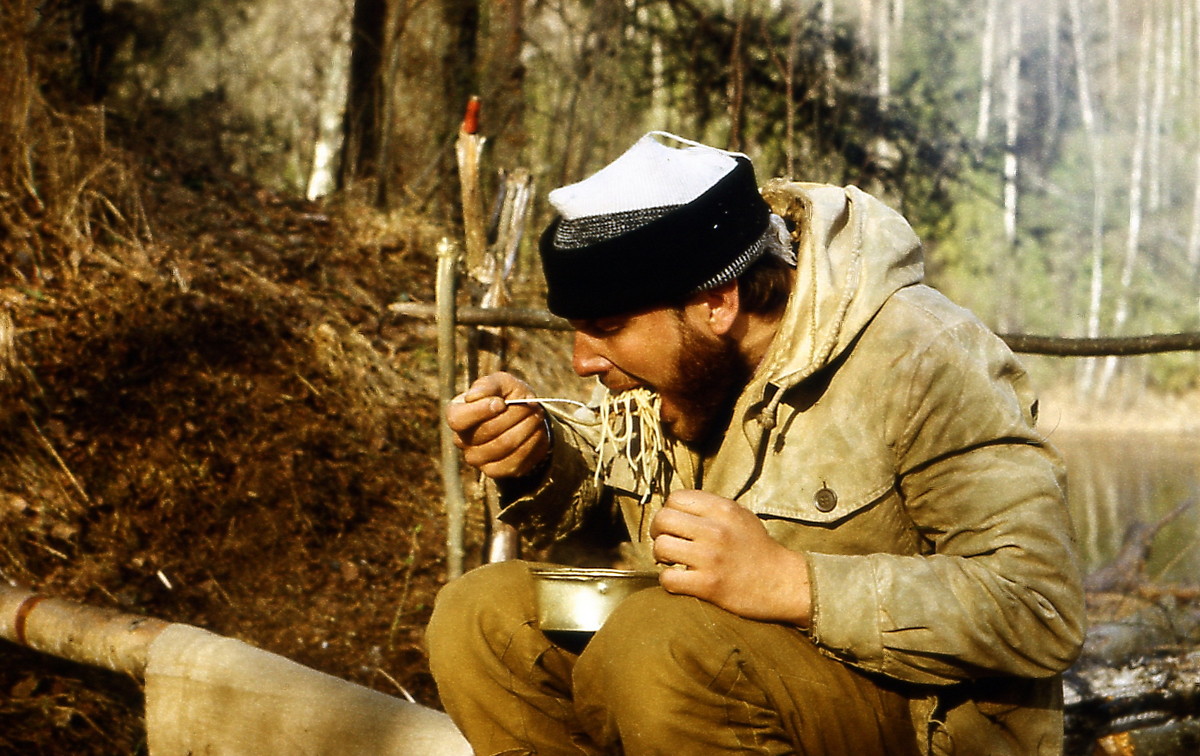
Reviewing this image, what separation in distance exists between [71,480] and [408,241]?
353cm

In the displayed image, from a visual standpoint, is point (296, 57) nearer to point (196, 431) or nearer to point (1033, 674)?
point (196, 431)

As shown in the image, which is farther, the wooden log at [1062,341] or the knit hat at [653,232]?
the wooden log at [1062,341]

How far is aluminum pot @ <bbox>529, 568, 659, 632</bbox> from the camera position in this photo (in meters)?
2.21

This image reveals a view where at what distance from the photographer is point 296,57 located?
10820 millimetres

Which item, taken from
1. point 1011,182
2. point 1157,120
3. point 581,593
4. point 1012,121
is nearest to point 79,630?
point 581,593

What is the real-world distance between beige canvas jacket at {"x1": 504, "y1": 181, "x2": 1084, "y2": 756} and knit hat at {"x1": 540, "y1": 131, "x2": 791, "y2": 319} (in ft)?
0.45

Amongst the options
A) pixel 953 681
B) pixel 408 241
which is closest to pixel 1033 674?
pixel 953 681

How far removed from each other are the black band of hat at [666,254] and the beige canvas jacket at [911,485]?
13 cm

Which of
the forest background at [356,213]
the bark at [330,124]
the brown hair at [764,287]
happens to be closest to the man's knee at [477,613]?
the brown hair at [764,287]

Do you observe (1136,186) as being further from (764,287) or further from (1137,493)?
(764,287)

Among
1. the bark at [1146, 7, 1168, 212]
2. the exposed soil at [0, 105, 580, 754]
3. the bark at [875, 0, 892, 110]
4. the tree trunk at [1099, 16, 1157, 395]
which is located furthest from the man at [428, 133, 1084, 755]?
the bark at [1146, 7, 1168, 212]

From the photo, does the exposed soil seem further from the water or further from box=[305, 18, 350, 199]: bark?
the water

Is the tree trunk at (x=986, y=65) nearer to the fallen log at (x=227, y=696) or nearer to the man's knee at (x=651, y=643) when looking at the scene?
the fallen log at (x=227, y=696)

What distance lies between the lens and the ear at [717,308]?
2285mm
